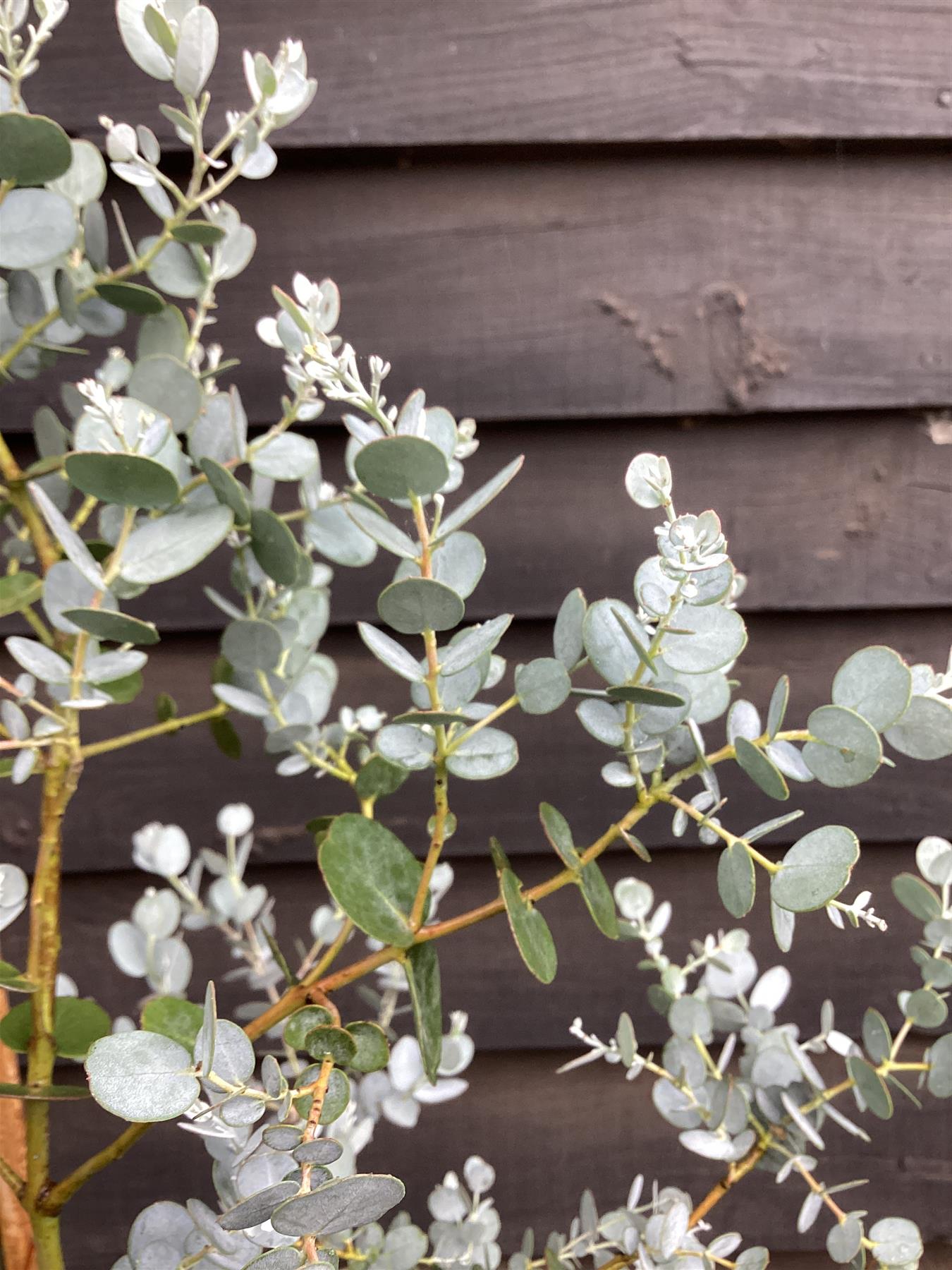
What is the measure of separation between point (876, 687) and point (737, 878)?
4.0 inches

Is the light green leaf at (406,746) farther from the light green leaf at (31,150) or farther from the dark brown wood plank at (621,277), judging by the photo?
the dark brown wood plank at (621,277)

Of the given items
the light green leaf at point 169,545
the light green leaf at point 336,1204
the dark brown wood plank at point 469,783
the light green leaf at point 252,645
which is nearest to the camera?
the light green leaf at point 336,1204

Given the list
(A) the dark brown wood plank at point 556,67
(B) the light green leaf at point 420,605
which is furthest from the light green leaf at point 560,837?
(A) the dark brown wood plank at point 556,67

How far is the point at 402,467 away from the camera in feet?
1.11

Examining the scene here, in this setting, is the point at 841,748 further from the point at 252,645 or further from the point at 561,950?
the point at 561,950

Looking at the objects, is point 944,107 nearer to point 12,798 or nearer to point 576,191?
point 576,191

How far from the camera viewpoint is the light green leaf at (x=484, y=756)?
1.29 feet

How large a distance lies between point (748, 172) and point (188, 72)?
0.58 m

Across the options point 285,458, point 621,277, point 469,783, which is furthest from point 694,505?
point 285,458

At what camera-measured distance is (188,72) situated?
0.43 meters

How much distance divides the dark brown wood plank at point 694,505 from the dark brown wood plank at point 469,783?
0.05 meters

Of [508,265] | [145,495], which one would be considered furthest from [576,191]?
[145,495]

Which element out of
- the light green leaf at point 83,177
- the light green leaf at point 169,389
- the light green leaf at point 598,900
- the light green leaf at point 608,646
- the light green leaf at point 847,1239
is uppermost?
the light green leaf at point 83,177

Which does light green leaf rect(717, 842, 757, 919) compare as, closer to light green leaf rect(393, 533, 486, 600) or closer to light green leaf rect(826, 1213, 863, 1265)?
light green leaf rect(393, 533, 486, 600)
